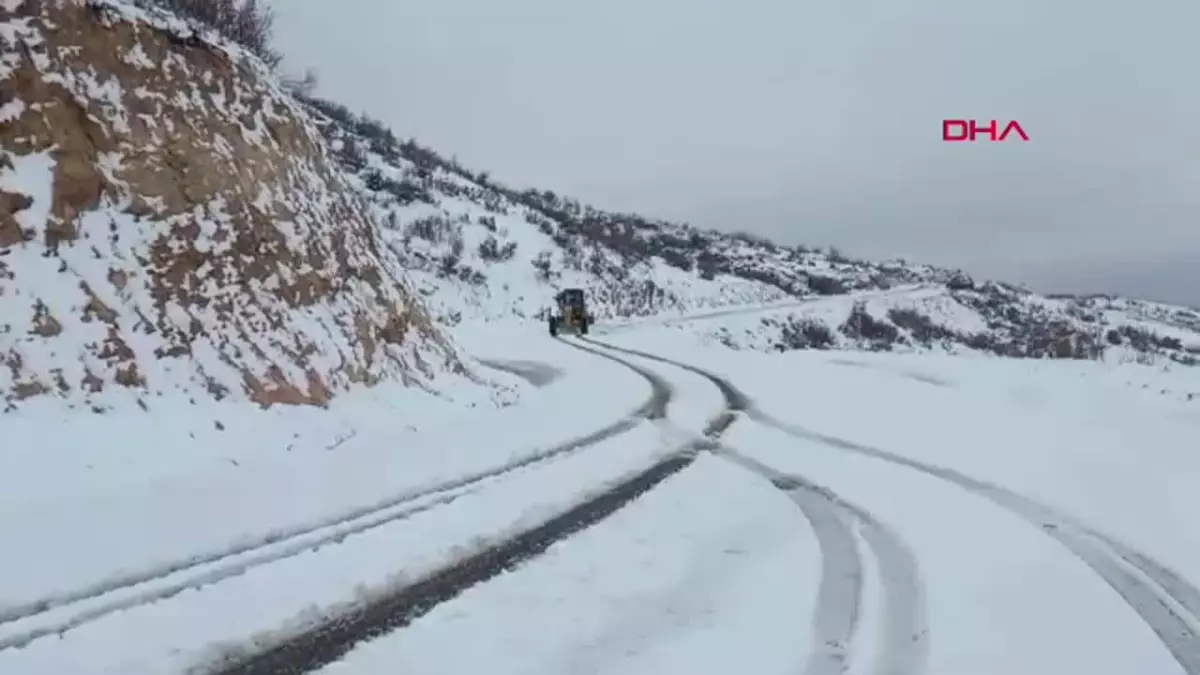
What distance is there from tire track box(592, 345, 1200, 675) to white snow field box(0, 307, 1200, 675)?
30 mm

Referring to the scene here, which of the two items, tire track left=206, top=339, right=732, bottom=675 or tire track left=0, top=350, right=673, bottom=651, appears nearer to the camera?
tire track left=206, top=339, right=732, bottom=675

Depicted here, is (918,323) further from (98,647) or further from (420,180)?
(98,647)

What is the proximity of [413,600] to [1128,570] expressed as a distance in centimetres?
484

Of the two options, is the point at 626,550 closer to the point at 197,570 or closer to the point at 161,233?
the point at 197,570

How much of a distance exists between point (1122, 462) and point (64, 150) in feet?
40.0

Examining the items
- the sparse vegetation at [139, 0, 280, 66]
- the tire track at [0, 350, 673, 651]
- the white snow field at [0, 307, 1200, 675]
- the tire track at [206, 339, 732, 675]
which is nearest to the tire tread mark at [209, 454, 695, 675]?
the tire track at [206, 339, 732, 675]

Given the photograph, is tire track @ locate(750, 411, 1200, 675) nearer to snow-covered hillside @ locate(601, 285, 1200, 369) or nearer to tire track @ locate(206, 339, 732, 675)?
tire track @ locate(206, 339, 732, 675)

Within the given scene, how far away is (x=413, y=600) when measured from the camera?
5.13m

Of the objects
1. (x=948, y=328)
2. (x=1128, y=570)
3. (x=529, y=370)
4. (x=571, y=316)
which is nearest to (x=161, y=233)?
(x=1128, y=570)

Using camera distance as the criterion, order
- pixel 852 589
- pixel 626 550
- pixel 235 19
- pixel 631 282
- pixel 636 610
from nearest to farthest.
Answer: pixel 636 610
pixel 852 589
pixel 626 550
pixel 235 19
pixel 631 282

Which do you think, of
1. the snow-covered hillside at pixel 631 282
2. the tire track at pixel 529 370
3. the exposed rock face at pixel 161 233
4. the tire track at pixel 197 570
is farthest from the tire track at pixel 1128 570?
the snow-covered hillside at pixel 631 282

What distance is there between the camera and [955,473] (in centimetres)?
1011

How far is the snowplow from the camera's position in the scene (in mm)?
37750

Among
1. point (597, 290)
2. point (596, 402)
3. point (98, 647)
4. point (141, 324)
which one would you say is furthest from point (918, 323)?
point (98, 647)
